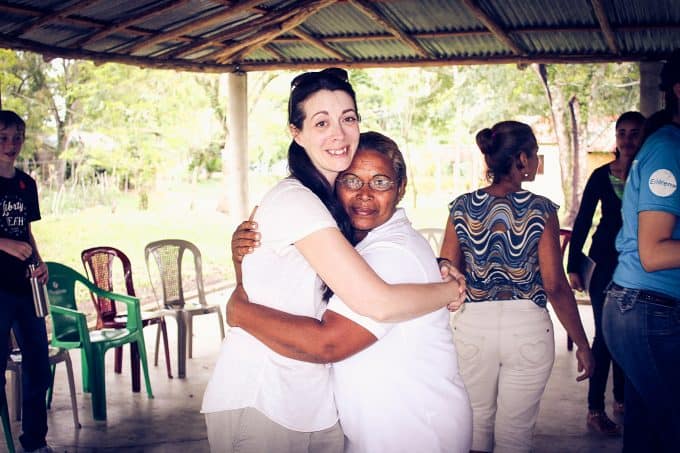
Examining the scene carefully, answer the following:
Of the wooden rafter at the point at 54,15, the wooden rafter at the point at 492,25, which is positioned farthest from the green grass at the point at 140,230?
the wooden rafter at the point at 492,25

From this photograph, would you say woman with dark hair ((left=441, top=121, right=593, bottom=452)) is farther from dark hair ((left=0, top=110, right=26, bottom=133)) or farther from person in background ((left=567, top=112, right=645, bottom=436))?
dark hair ((left=0, top=110, right=26, bottom=133))

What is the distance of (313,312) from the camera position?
1961 millimetres

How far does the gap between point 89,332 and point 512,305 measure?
3185mm

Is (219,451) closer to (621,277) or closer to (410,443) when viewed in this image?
(410,443)

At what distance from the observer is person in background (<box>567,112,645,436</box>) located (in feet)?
14.3

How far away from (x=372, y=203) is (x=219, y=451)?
824mm

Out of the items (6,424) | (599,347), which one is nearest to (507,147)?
(599,347)

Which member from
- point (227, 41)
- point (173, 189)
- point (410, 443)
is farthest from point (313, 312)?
point (173, 189)

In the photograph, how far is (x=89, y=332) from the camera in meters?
5.03

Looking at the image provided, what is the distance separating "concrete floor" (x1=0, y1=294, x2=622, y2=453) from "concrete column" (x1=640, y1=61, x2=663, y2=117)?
9.34 feet

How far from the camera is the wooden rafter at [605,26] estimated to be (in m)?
6.09

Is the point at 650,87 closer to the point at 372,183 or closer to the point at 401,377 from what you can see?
the point at 372,183

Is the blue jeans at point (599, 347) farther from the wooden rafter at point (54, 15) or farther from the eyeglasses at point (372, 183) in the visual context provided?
the wooden rafter at point (54, 15)

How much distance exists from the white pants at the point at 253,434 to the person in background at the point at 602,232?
9.23 feet
